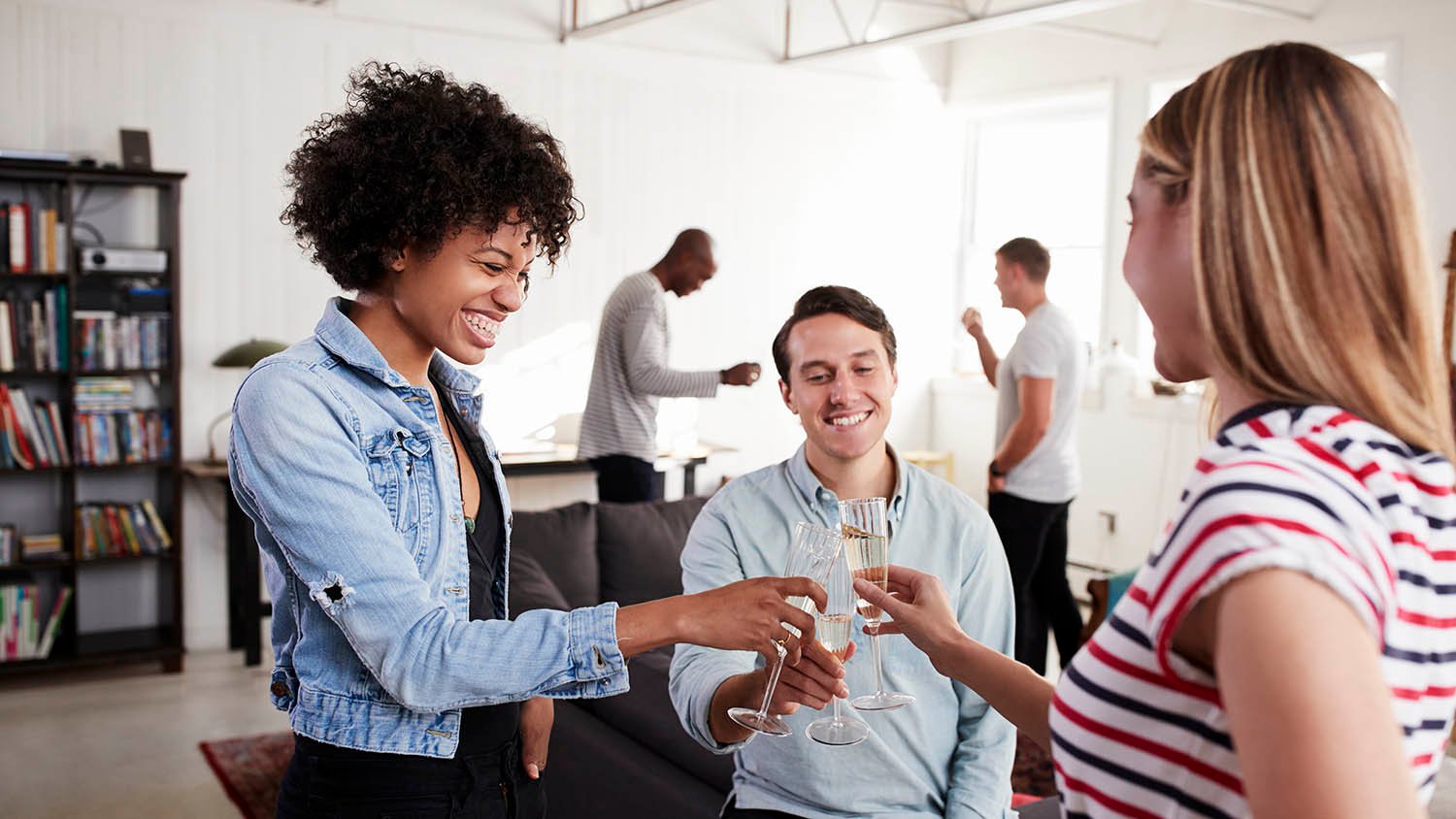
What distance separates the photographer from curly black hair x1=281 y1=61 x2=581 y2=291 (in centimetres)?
150

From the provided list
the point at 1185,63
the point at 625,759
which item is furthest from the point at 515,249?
the point at 1185,63

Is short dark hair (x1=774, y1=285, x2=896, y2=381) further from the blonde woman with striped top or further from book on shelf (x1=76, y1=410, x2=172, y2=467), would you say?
book on shelf (x1=76, y1=410, x2=172, y2=467)

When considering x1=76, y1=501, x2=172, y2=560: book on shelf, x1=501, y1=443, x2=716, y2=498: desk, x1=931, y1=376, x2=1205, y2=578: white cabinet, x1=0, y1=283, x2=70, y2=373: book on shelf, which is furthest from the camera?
x1=931, y1=376, x2=1205, y2=578: white cabinet

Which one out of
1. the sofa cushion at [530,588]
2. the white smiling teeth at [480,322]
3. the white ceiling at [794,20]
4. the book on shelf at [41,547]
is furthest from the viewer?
the white ceiling at [794,20]

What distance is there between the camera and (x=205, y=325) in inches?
217

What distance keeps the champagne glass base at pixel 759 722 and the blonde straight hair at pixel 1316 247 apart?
0.90 m

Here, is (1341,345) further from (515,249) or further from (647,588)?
(647,588)

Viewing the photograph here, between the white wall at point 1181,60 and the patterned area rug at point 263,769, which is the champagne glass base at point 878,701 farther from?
the white wall at point 1181,60

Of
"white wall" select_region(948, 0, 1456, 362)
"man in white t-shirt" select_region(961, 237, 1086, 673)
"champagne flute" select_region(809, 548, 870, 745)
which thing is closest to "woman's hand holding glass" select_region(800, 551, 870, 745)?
"champagne flute" select_region(809, 548, 870, 745)

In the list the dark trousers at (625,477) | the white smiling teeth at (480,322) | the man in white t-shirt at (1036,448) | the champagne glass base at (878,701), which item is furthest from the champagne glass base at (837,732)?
the dark trousers at (625,477)

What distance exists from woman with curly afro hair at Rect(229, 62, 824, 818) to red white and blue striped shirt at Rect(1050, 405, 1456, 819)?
60 cm

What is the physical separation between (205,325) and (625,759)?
3.66 m

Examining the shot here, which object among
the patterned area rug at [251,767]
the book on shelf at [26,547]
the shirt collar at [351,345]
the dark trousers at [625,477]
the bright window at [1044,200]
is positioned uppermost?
the bright window at [1044,200]

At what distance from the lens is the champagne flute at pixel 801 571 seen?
1.53 metres
